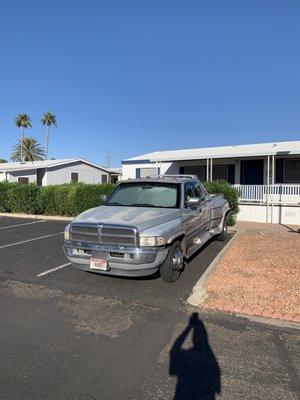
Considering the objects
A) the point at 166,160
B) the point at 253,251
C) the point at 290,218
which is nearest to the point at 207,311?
the point at 253,251

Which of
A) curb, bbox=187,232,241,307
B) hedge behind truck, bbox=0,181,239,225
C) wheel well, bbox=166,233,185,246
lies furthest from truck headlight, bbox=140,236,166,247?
hedge behind truck, bbox=0,181,239,225

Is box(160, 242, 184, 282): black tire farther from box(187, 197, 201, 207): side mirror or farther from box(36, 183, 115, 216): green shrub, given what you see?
box(36, 183, 115, 216): green shrub

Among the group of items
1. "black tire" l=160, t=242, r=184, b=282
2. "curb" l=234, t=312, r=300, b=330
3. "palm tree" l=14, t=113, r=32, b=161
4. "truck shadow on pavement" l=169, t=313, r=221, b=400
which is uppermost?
"palm tree" l=14, t=113, r=32, b=161

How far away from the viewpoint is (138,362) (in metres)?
4.05

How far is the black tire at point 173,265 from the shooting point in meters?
6.73

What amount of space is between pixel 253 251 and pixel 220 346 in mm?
5373

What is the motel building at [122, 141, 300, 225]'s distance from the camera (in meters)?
17.2

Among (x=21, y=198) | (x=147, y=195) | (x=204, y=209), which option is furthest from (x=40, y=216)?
(x=147, y=195)

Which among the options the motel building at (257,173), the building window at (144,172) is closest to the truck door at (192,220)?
the motel building at (257,173)

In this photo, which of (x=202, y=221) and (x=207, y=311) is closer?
(x=207, y=311)

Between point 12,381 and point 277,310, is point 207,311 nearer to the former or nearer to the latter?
point 277,310

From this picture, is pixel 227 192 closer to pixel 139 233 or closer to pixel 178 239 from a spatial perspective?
pixel 178 239

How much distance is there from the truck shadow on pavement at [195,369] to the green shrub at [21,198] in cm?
1750

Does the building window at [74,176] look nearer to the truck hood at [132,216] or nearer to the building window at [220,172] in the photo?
the building window at [220,172]
